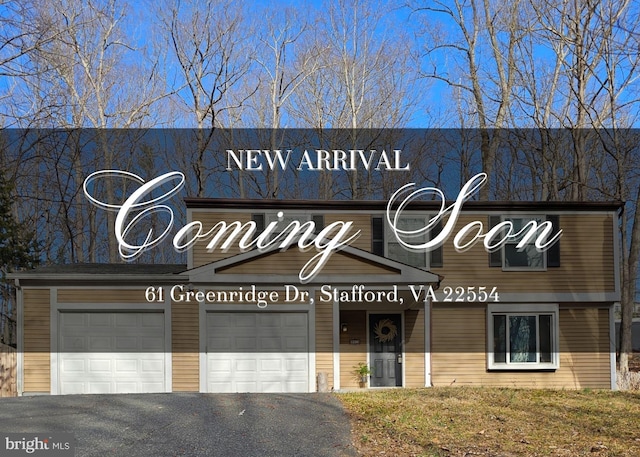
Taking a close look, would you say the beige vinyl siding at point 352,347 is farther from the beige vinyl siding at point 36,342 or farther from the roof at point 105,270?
the beige vinyl siding at point 36,342

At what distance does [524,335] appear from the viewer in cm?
1847

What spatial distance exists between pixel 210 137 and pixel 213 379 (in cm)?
1812

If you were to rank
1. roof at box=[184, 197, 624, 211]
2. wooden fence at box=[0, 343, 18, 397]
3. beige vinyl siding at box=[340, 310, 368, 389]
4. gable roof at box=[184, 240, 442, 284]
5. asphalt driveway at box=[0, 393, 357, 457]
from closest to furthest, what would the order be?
asphalt driveway at box=[0, 393, 357, 457]
gable roof at box=[184, 240, 442, 284]
wooden fence at box=[0, 343, 18, 397]
beige vinyl siding at box=[340, 310, 368, 389]
roof at box=[184, 197, 624, 211]

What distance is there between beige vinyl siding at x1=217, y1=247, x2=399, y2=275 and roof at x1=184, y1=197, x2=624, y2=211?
2057mm

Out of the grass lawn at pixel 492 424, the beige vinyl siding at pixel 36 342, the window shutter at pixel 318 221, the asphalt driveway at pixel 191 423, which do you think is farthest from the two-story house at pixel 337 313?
the asphalt driveway at pixel 191 423

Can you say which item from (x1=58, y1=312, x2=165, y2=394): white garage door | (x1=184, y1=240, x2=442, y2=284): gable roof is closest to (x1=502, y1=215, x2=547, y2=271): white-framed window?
(x1=184, y1=240, x2=442, y2=284): gable roof

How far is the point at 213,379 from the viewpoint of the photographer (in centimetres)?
1695

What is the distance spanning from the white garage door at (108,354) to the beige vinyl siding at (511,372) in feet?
24.0

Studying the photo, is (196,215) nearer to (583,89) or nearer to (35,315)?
(35,315)

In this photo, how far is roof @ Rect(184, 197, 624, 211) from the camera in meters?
18.5

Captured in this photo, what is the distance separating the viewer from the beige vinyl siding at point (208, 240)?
59.5 feet

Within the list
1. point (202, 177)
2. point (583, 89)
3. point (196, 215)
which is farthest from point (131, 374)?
point (583, 89)

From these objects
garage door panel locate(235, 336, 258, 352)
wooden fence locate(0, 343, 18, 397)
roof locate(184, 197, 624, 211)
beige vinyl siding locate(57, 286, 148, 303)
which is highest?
roof locate(184, 197, 624, 211)

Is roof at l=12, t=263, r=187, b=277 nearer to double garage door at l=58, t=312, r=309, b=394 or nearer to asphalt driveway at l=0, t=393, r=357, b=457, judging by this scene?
double garage door at l=58, t=312, r=309, b=394
